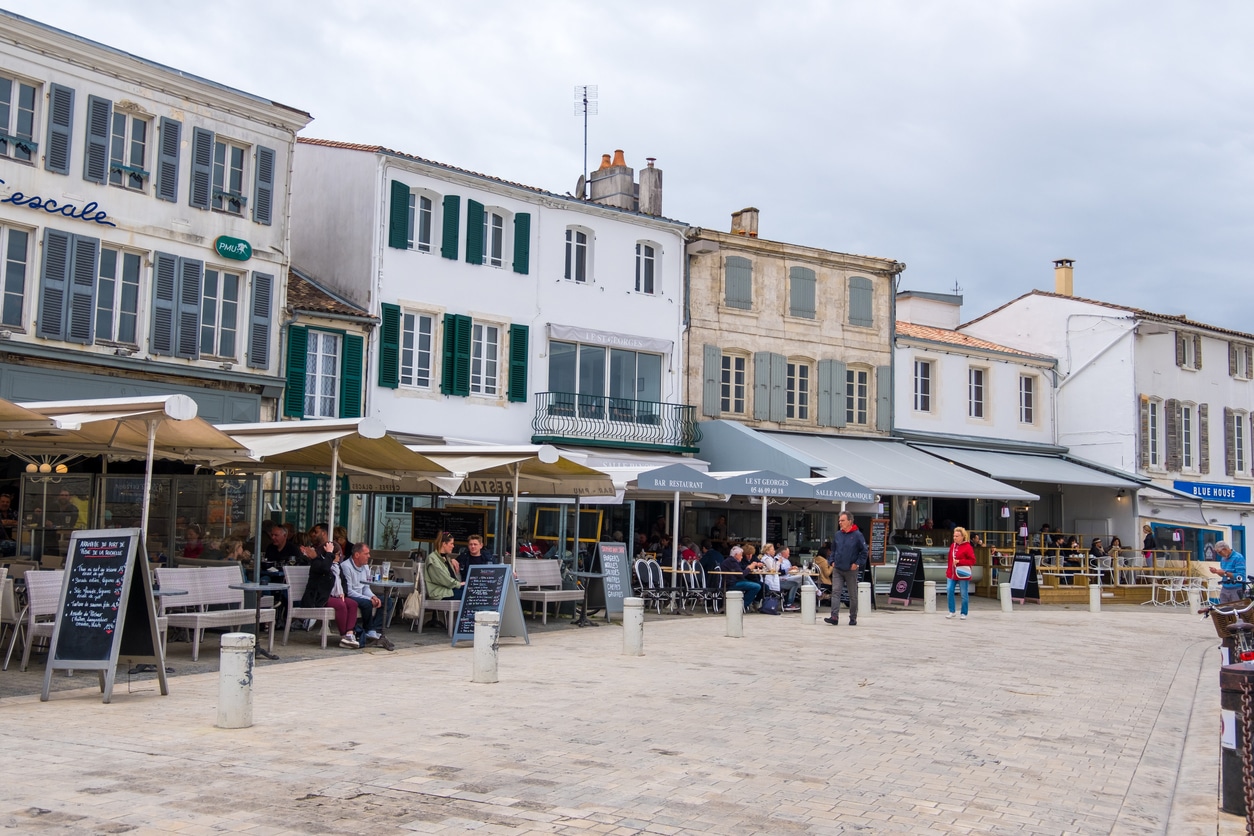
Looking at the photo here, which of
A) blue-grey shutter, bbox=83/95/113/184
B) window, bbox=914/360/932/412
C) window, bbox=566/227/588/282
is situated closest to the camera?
blue-grey shutter, bbox=83/95/113/184

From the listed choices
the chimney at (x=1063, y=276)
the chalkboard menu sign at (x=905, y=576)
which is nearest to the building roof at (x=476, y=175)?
the chalkboard menu sign at (x=905, y=576)

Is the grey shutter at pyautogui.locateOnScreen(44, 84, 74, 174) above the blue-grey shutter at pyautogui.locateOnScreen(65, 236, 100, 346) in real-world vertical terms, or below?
above

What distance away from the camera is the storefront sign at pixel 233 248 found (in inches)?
806

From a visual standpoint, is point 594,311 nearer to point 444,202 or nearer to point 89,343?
point 444,202

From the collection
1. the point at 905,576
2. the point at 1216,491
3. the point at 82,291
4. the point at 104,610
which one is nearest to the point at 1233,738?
the point at 104,610

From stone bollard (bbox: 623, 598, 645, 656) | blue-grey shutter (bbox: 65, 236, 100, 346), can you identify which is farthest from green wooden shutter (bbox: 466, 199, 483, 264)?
stone bollard (bbox: 623, 598, 645, 656)

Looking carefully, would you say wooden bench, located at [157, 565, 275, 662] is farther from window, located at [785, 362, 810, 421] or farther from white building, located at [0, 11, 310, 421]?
window, located at [785, 362, 810, 421]

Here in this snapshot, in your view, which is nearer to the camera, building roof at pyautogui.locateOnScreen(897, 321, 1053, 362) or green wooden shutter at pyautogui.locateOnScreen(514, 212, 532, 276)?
green wooden shutter at pyautogui.locateOnScreen(514, 212, 532, 276)

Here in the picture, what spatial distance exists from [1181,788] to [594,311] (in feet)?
62.0

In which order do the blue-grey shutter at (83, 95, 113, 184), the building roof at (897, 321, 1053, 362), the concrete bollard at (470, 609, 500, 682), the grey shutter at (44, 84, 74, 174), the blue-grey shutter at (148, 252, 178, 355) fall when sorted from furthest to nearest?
the building roof at (897, 321, 1053, 362) < the blue-grey shutter at (148, 252, 178, 355) < the blue-grey shutter at (83, 95, 113, 184) < the grey shutter at (44, 84, 74, 174) < the concrete bollard at (470, 609, 500, 682)

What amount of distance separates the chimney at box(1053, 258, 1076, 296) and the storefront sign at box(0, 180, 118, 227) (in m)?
27.9

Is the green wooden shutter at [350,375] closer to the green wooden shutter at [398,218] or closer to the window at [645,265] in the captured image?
the green wooden shutter at [398,218]

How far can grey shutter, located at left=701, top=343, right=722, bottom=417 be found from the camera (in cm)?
2691

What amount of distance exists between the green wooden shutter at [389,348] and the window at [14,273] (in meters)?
5.99
